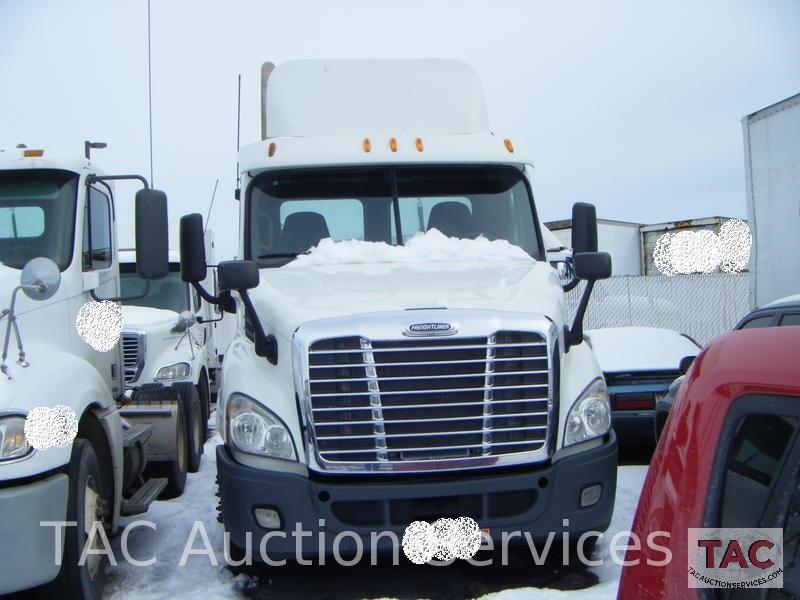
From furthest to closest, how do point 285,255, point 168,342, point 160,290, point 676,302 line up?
point 676,302 < point 160,290 < point 168,342 < point 285,255

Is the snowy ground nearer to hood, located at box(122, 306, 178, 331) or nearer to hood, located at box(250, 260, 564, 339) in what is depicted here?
hood, located at box(250, 260, 564, 339)

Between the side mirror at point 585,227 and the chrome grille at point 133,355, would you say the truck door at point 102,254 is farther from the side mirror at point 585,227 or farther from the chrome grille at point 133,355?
the side mirror at point 585,227

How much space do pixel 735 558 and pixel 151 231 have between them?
4.15 m

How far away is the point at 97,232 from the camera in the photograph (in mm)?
5562

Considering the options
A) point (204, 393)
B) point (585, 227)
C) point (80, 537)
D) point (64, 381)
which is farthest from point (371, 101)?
point (204, 393)

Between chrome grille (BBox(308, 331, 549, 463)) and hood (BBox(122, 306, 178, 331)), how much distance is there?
4.98 meters

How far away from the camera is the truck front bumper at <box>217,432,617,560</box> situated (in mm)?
4211

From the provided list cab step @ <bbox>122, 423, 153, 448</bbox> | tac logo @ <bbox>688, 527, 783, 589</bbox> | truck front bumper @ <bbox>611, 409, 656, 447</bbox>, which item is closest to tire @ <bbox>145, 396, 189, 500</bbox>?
cab step @ <bbox>122, 423, 153, 448</bbox>

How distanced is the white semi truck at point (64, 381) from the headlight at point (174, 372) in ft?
6.12

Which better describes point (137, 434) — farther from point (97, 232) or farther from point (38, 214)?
point (38, 214)

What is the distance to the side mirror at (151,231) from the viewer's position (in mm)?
4969

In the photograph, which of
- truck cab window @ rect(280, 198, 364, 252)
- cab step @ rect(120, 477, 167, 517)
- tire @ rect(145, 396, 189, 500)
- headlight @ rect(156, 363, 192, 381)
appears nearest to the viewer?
cab step @ rect(120, 477, 167, 517)

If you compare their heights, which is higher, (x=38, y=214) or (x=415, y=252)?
(x=38, y=214)

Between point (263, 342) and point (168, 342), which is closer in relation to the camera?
point (263, 342)
